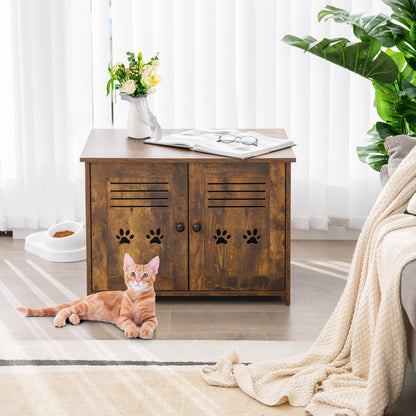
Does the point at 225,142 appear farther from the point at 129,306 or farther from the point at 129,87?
the point at 129,306

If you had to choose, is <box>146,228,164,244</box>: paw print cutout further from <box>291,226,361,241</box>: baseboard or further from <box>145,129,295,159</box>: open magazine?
<box>291,226,361,241</box>: baseboard

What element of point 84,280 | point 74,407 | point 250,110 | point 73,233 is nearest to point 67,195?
point 73,233

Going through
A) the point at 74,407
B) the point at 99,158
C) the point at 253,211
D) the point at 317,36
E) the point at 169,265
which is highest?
the point at 317,36

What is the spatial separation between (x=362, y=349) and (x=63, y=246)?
163cm

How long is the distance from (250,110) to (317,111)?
0.31 meters

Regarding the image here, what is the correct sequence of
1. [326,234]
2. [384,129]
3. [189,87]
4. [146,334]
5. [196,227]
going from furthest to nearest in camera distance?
[326,234], [189,87], [384,129], [196,227], [146,334]

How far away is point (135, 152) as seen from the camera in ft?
10.1

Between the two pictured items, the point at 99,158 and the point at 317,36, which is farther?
the point at 317,36

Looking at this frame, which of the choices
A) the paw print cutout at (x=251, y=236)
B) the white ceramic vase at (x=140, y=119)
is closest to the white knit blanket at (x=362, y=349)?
the paw print cutout at (x=251, y=236)

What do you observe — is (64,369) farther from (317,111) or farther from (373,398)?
(317,111)

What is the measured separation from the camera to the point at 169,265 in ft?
10.3

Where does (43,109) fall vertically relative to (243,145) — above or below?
above

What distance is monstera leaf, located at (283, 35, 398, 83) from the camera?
3.06m

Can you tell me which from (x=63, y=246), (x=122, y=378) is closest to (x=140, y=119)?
(x=63, y=246)
